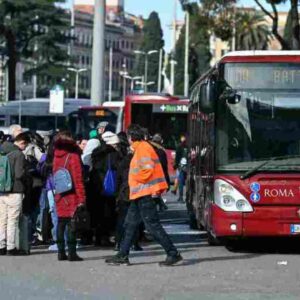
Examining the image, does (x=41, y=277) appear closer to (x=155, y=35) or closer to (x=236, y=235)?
(x=236, y=235)

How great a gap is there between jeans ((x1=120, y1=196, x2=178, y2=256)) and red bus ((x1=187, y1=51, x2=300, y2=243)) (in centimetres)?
139

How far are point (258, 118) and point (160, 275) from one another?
10.2ft

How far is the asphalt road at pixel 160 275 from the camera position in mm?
10688

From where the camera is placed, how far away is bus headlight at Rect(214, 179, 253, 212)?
13.8 metres

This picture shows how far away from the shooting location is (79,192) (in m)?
13.3

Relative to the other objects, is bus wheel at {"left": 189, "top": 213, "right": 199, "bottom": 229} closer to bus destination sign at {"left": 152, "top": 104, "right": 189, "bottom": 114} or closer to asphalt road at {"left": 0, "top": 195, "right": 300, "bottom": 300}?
asphalt road at {"left": 0, "top": 195, "right": 300, "bottom": 300}

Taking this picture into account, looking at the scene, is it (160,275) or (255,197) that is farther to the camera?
(255,197)

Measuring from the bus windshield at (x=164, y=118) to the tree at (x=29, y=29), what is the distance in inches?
930

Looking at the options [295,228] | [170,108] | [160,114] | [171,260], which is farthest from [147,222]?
[170,108]

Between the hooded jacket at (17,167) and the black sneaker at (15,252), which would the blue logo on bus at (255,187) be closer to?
the hooded jacket at (17,167)

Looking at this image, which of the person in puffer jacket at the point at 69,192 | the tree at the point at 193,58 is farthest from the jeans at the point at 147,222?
the tree at the point at 193,58

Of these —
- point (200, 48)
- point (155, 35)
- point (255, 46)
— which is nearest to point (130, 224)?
point (255, 46)

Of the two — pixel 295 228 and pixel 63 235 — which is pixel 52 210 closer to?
pixel 63 235

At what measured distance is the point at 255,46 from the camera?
92.8 m
